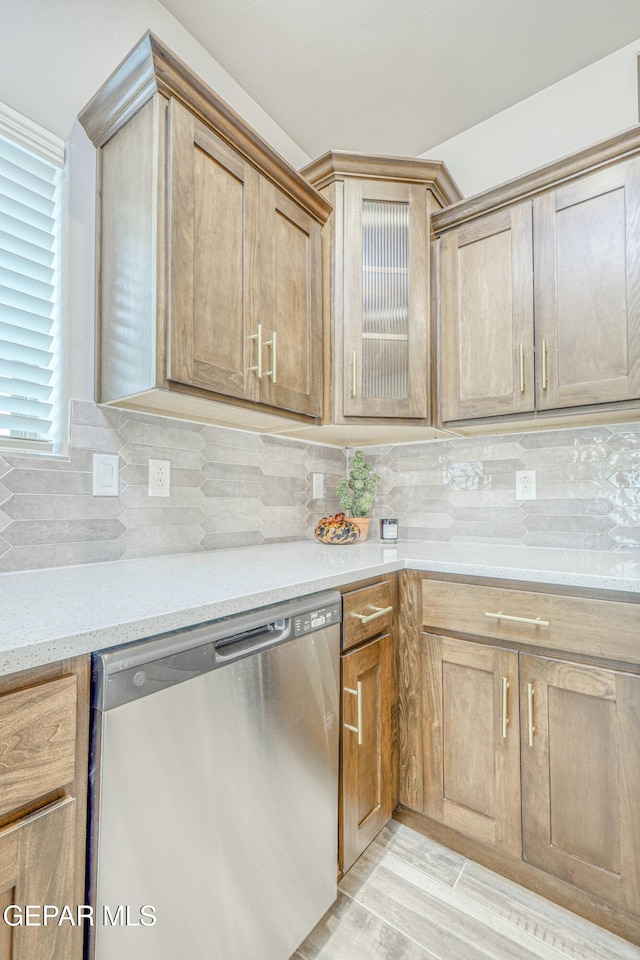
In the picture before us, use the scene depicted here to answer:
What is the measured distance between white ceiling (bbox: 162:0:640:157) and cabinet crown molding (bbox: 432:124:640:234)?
0.57 meters

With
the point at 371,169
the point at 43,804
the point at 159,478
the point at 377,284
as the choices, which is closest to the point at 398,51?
the point at 371,169

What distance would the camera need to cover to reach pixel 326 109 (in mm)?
1951

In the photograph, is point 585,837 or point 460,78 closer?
point 585,837

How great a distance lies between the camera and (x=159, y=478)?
4.78ft

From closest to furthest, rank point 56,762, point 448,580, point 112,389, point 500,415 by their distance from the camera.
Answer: point 56,762 < point 112,389 < point 448,580 < point 500,415

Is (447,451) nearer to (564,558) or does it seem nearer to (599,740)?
(564,558)

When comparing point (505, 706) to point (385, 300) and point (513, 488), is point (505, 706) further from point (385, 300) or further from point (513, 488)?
point (385, 300)

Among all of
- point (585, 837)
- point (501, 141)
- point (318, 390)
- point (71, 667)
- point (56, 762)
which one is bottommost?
point (585, 837)

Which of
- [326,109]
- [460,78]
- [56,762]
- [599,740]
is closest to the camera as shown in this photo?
[56,762]

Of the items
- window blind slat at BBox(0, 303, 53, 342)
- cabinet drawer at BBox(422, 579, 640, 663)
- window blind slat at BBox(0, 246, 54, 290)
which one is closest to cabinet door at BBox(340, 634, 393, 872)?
cabinet drawer at BBox(422, 579, 640, 663)

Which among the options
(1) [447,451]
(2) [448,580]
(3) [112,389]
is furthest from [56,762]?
(1) [447,451]

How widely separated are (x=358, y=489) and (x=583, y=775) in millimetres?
1286

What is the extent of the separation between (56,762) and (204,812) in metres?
0.31

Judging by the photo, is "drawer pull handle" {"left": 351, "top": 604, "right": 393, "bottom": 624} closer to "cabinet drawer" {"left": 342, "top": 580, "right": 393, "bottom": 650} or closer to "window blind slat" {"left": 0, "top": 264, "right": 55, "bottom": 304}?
"cabinet drawer" {"left": 342, "top": 580, "right": 393, "bottom": 650}
